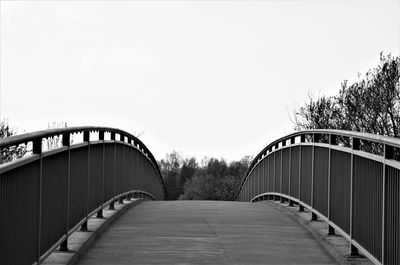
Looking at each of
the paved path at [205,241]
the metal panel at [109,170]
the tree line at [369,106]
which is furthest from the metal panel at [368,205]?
the tree line at [369,106]

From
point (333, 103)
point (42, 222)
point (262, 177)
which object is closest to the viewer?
point (42, 222)

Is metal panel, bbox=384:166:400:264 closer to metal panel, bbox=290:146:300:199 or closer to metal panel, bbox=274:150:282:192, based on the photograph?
metal panel, bbox=290:146:300:199

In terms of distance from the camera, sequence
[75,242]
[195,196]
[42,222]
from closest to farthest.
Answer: [42,222]
[75,242]
[195,196]

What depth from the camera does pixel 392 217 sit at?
659 cm

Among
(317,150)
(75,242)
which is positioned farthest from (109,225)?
(317,150)

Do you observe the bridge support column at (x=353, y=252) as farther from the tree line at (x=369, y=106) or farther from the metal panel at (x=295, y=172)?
the tree line at (x=369, y=106)

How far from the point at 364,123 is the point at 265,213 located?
2633 centimetres

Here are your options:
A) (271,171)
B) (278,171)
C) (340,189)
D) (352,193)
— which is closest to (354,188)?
(352,193)

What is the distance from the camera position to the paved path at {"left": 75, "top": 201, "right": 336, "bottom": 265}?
8.48 m

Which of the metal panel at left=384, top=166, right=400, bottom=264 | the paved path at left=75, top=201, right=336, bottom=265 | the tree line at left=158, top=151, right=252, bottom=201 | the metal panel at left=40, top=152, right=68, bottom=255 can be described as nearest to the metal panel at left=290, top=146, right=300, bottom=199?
the paved path at left=75, top=201, right=336, bottom=265

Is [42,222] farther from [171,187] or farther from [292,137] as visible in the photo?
[171,187]

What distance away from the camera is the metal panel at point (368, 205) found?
709 cm

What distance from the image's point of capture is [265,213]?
13539mm

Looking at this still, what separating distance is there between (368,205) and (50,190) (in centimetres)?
293
